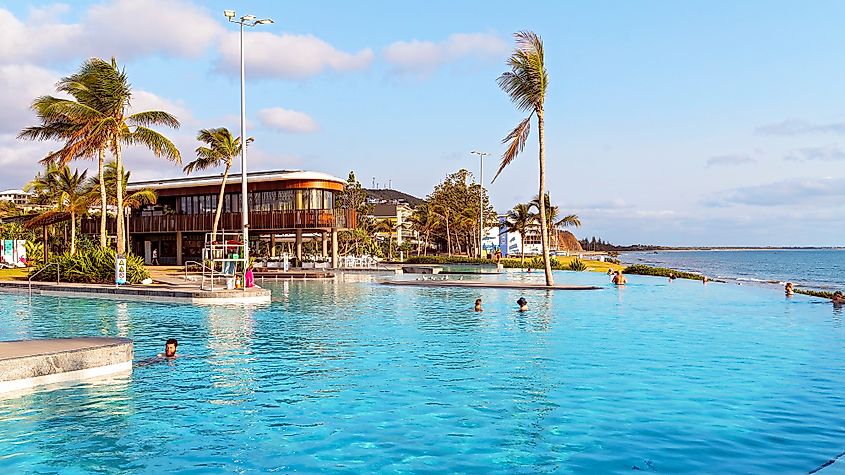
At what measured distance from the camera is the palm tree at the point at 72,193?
46.1 metres

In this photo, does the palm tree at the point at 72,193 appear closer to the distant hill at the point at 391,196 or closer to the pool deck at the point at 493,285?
the pool deck at the point at 493,285

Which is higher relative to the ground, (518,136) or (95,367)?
(518,136)

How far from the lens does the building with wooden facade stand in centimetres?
5138

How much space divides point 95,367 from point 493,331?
1061cm

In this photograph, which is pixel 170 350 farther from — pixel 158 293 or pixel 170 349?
pixel 158 293

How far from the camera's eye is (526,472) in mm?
7449

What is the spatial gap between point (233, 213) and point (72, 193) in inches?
459

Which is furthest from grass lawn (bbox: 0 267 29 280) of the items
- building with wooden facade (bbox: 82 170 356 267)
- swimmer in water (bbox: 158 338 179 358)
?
swimmer in water (bbox: 158 338 179 358)

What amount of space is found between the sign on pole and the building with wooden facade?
68.0ft

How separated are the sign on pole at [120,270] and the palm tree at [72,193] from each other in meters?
13.0

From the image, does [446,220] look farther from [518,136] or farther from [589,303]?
[589,303]

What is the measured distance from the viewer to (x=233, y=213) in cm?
5434

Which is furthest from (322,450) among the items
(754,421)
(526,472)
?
(754,421)

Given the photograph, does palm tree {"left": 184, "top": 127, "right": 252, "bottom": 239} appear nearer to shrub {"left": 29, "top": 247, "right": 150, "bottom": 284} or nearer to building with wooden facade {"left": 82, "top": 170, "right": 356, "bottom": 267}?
building with wooden facade {"left": 82, "top": 170, "right": 356, "bottom": 267}
